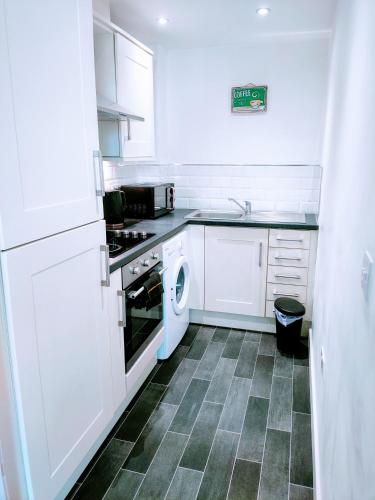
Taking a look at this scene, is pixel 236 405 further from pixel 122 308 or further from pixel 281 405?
pixel 122 308

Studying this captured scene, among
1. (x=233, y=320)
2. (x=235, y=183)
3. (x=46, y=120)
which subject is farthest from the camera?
(x=235, y=183)

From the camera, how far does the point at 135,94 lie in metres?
2.64

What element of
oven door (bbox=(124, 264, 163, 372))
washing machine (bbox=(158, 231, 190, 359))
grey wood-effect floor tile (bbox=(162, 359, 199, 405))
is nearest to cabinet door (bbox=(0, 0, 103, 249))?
oven door (bbox=(124, 264, 163, 372))

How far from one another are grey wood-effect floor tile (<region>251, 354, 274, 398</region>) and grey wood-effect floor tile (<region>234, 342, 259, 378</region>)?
36mm

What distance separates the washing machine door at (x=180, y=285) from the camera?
2.64 metres

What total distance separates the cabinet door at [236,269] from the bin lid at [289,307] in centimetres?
18

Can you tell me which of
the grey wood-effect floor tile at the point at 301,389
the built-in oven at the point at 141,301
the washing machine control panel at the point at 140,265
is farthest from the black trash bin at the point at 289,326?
the washing machine control panel at the point at 140,265

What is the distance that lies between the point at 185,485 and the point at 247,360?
45.4 inches

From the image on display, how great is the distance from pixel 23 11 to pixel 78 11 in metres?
0.34

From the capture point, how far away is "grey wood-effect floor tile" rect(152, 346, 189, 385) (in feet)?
8.02

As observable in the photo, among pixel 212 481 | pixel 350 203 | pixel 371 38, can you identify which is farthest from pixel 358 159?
pixel 212 481

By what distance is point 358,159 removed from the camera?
115cm

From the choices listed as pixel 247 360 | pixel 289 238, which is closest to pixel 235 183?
pixel 289 238

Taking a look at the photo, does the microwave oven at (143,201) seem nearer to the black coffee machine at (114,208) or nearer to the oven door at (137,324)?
the black coffee machine at (114,208)
